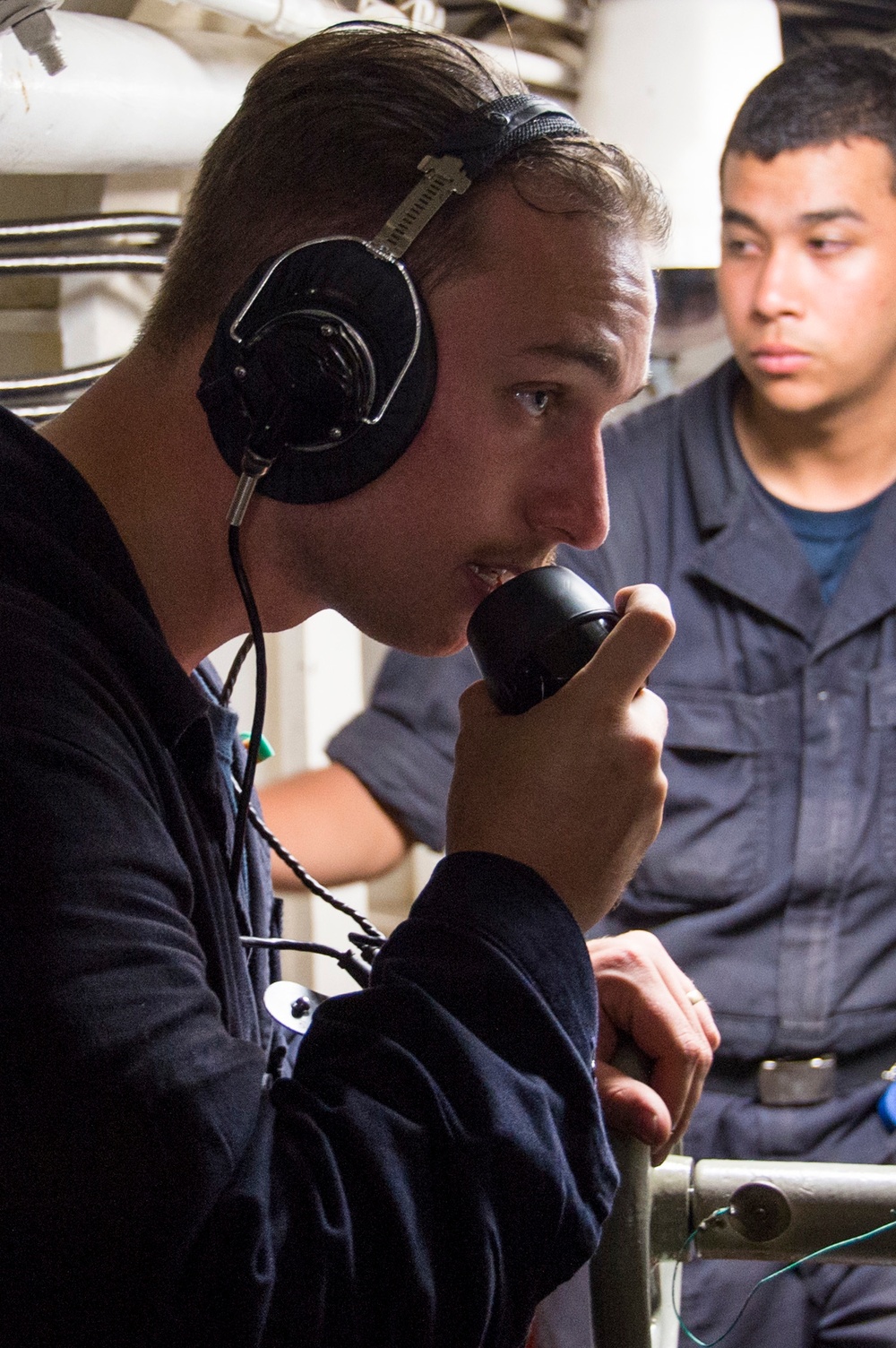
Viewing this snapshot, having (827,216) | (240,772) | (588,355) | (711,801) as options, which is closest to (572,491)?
(588,355)

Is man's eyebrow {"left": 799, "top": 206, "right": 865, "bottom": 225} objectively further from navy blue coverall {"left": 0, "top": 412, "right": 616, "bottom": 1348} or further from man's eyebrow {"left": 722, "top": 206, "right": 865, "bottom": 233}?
navy blue coverall {"left": 0, "top": 412, "right": 616, "bottom": 1348}

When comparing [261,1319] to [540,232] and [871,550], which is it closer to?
[540,232]

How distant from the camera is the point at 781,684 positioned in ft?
6.04

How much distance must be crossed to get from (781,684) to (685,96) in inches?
29.7

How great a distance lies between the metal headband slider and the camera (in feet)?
2.67

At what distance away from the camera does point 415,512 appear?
0.85 meters

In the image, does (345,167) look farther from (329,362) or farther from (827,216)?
(827,216)

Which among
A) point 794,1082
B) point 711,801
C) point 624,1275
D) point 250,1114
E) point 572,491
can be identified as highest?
point 572,491

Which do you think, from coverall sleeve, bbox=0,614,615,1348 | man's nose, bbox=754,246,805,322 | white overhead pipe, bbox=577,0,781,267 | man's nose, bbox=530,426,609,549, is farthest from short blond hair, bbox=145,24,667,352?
man's nose, bbox=754,246,805,322

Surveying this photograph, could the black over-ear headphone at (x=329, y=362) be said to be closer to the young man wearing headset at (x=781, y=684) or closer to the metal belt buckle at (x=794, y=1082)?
the young man wearing headset at (x=781, y=684)

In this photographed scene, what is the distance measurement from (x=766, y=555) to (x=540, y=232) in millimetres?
1083

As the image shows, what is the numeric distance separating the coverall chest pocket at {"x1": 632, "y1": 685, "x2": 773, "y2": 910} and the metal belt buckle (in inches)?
8.6

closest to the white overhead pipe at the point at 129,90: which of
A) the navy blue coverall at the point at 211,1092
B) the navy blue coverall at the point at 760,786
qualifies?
the navy blue coverall at the point at 211,1092

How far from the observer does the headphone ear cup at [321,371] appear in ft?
2.57
